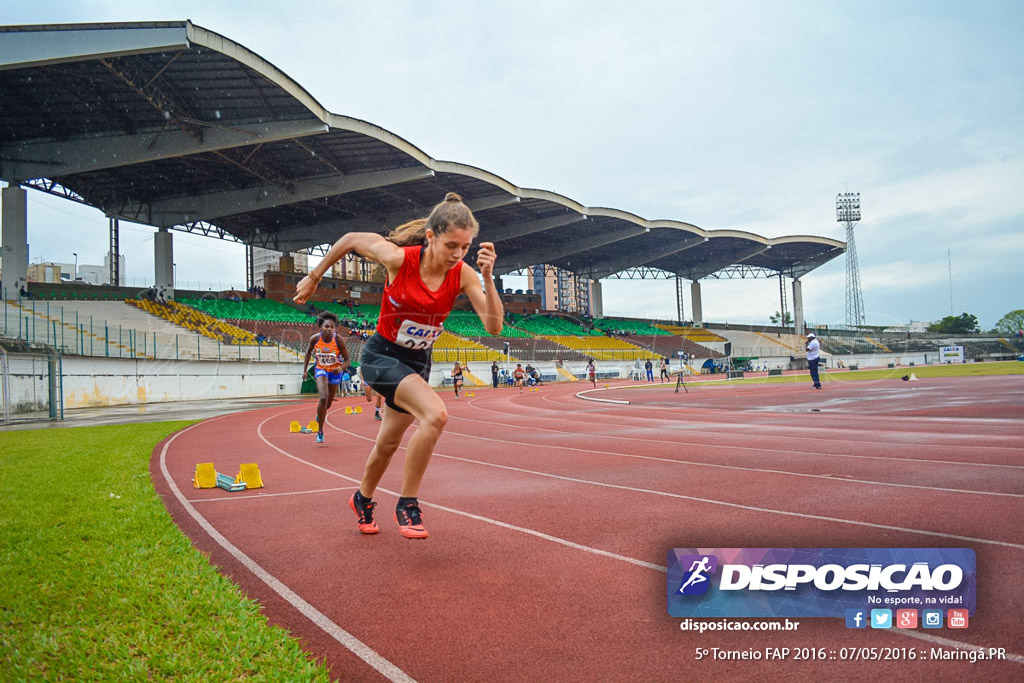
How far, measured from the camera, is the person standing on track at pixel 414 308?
12.8 ft

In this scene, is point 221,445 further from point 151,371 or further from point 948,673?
point 151,371

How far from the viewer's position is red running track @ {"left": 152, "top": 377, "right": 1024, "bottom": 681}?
2455 millimetres

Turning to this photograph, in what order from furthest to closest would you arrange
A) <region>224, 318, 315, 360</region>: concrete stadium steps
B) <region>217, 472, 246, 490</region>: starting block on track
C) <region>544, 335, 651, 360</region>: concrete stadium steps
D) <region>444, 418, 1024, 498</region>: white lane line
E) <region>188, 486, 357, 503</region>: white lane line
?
1. <region>544, 335, 651, 360</region>: concrete stadium steps
2. <region>224, 318, 315, 360</region>: concrete stadium steps
3. <region>217, 472, 246, 490</region>: starting block on track
4. <region>188, 486, 357, 503</region>: white lane line
5. <region>444, 418, 1024, 498</region>: white lane line

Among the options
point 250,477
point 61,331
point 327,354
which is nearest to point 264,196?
point 61,331

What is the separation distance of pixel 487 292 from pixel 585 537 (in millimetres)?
1786

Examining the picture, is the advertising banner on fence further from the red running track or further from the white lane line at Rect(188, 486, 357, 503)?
the white lane line at Rect(188, 486, 357, 503)

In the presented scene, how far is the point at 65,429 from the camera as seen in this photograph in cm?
1283

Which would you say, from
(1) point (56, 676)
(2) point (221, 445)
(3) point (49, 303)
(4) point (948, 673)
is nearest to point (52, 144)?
(3) point (49, 303)

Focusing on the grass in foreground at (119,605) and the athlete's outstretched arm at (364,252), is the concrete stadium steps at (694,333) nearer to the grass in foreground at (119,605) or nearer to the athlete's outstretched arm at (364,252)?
the athlete's outstretched arm at (364,252)

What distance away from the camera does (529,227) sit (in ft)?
157

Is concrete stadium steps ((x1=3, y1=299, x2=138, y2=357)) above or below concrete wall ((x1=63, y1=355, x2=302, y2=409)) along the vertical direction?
above

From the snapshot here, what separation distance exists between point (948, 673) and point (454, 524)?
10.5 feet

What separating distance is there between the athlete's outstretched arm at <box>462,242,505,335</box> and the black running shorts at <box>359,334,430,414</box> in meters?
0.54

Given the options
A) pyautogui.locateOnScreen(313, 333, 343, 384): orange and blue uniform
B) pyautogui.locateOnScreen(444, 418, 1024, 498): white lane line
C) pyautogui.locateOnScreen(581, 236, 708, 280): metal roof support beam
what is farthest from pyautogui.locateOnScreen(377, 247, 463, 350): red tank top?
pyautogui.locateOnScreen(581, 236, 708, 280): metal roof support beam
